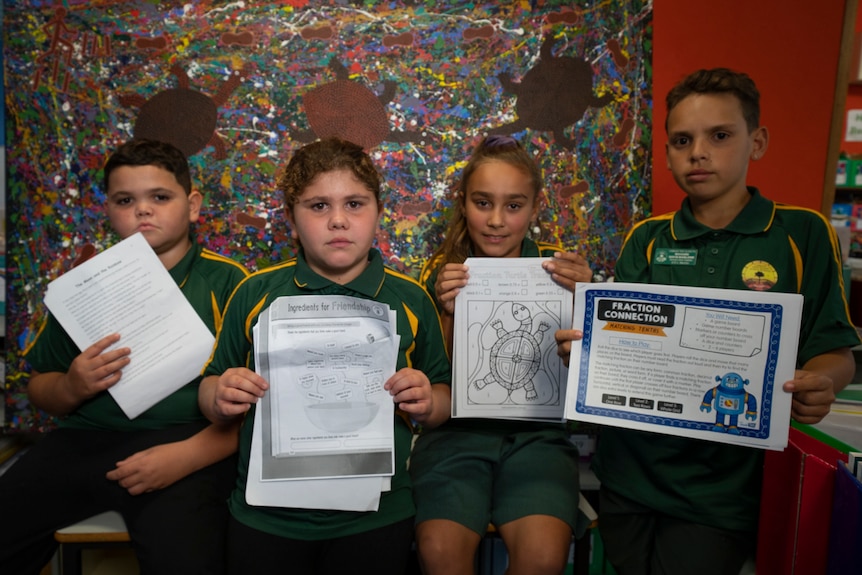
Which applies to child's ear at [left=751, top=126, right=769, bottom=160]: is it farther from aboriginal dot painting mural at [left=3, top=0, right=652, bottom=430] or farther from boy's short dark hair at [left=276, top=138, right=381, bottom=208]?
boy's short dark hair at [left=276, top=138, right=381, bottom=208]

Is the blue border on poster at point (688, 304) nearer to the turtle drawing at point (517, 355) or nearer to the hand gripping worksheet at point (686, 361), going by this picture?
the hand gripping worksheet at point (686, 361)

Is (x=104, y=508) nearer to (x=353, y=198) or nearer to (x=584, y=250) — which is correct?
(x=353, y=198)

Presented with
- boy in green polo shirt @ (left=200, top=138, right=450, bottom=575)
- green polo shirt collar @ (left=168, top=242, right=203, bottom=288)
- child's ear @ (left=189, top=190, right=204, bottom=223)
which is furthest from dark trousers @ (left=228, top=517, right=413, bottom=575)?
child's ear @ (left=189, top=190, right=204, bottom=223)

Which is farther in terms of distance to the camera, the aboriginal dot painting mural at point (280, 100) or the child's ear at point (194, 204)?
the aboriginal dot painting mural at point (280, 100)

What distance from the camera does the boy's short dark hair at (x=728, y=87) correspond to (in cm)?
162

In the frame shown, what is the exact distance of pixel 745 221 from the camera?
1.63m

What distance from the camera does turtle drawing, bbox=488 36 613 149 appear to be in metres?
2.04

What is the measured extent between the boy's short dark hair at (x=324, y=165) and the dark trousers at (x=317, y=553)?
878 mm

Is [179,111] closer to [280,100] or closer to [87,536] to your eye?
[280,100]

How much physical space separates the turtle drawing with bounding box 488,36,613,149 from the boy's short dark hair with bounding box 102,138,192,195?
108cm

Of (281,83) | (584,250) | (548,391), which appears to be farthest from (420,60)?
(548,391)

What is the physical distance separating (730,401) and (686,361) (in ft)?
0.43

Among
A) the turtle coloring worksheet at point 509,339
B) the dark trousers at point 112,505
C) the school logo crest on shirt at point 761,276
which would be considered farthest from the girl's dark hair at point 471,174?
the dark trousers at point 112,505

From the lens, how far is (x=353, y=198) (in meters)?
1.51
